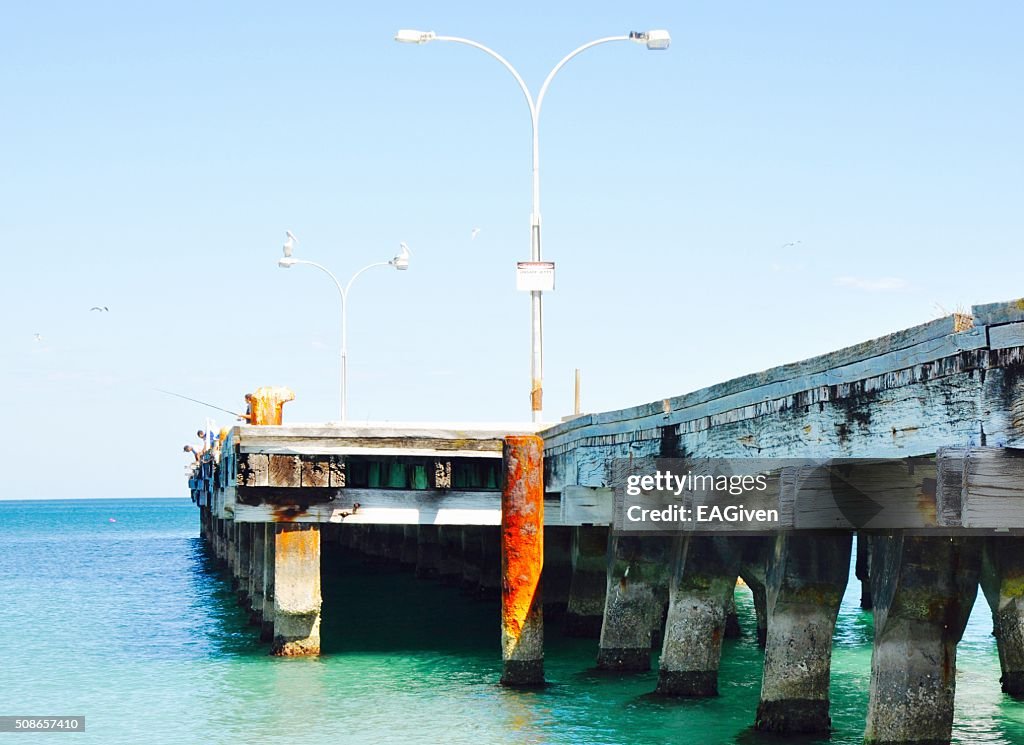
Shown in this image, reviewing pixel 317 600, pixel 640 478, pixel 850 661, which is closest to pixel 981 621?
pixel 850 661

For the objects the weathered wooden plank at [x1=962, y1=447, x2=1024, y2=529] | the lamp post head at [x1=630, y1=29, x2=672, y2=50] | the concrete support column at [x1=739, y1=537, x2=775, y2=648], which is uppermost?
the lamp post head at [x1=630, y1=29, x2=672, y2=50]

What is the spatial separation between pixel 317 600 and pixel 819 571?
9406 mm

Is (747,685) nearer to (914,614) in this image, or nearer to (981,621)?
(914,614)

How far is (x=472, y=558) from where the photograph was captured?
34.5 meters

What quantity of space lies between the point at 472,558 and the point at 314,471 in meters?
15.2

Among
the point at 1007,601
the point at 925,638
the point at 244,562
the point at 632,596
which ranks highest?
the point at 925,638

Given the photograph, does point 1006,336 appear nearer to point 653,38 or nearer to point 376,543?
point 653,38

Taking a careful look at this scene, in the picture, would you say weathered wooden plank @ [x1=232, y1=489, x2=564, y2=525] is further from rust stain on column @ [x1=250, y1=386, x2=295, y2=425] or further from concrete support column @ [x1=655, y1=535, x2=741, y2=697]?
concrete support column @ [x1=655, y1=535, x2=741, y2=697]

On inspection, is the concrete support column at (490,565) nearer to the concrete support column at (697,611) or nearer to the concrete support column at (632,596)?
the concrete support column at (632,596)

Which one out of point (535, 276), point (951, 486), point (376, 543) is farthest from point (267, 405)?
point (376, 543)

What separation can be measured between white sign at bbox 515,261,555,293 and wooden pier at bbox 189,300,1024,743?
2.60 meters

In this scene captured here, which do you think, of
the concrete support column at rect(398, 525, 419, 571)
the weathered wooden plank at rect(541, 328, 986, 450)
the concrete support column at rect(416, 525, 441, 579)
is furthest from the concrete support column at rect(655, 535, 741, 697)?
the concrete support column at rect(398, 525, 419, 571)

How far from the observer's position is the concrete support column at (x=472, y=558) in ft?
111

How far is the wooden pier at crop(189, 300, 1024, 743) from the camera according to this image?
30.4 ft
